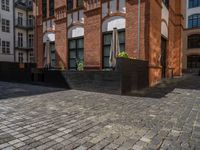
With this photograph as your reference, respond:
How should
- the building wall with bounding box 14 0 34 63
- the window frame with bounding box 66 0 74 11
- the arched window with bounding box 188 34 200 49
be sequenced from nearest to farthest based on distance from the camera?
the window frame with bounding box 66 0 74 11, the building wall with bounding box 14 0 34 63, the arched window with bounding box 188 34 200 49

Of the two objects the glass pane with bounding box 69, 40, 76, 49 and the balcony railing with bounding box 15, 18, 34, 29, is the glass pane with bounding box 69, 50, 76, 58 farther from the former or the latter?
the balcony railing with bounding box 15, 18, 34, 29

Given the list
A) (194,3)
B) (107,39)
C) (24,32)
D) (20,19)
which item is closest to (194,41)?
(194,3)

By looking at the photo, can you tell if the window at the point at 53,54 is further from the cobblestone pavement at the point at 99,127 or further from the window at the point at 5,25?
the window at the point at 5,25

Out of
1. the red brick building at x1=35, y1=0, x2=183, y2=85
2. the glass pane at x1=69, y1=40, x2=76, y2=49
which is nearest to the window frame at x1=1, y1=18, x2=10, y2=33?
the red brick building at x1=35, y1=0, x2=183, y2=85

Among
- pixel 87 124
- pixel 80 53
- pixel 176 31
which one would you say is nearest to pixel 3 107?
pixel 87 124

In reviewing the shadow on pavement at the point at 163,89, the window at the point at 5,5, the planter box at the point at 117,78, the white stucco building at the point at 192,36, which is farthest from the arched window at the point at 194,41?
the window at the point at 5,5

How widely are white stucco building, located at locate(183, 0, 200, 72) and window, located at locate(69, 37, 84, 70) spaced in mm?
28540

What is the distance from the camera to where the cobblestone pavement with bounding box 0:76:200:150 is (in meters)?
3.25

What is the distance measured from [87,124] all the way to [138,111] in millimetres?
1812

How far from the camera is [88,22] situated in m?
12.4

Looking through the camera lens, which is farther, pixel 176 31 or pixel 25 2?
pixel 25 2

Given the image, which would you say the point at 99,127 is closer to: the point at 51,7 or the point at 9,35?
the point at 51,7

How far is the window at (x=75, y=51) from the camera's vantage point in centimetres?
1337

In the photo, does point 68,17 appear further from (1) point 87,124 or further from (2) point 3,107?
(1) point 87,124
